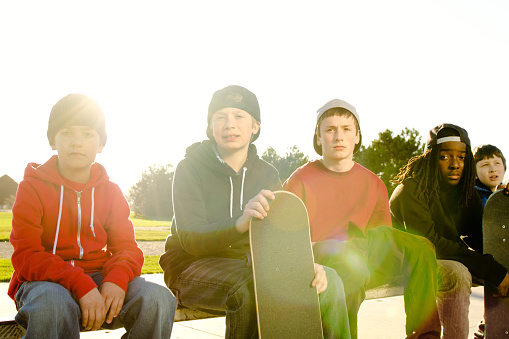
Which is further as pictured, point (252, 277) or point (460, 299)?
point (460, 299)

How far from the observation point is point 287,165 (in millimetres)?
48438

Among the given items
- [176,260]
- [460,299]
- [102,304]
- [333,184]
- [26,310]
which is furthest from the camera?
[333,184]

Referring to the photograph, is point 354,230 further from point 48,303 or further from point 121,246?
point 48,303

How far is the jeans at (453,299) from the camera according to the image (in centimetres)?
254

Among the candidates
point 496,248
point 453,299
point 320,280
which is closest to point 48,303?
point 320,280

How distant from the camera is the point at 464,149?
130 inches

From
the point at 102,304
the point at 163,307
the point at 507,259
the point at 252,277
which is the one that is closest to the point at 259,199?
the point at 252,277

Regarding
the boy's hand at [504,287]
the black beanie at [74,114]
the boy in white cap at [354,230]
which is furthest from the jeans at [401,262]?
the black beanie at [74,114]

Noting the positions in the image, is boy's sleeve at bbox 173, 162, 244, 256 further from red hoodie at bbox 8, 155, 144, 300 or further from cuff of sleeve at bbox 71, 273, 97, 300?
cuff of sleeve at bbox 71, 273, 97, 300

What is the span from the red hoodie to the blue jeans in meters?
0.06

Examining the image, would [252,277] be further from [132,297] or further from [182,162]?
[182,162]

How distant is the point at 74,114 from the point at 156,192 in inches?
2021

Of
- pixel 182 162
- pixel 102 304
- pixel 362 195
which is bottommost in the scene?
pixel 102 304

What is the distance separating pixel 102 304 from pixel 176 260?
0.60 metres
